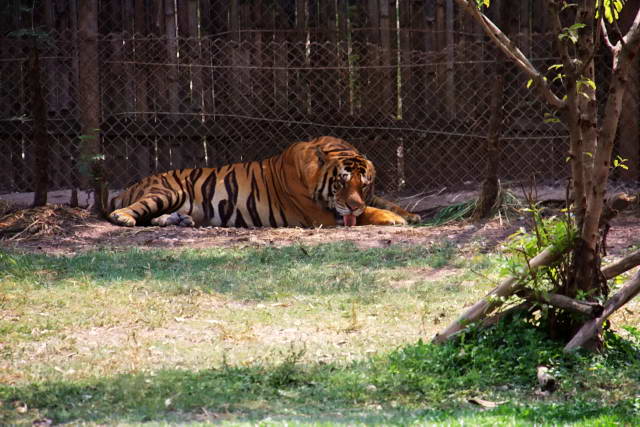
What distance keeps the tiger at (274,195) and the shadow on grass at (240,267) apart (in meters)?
1.85

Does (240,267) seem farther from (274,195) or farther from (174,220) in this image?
(274,195)

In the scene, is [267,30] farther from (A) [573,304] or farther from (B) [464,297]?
(A) [573,304]

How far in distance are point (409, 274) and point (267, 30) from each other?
17.2ft

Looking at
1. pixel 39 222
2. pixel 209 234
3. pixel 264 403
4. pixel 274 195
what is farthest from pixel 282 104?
pixel 264 403

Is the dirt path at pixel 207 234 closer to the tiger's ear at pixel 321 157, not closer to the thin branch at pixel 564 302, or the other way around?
the tiger's ear at pixel 321 157

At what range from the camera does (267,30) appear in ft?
39.9

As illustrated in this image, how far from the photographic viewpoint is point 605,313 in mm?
5184

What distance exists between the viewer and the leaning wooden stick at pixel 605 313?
204 inches

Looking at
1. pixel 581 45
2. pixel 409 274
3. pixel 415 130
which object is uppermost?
pixel 581 45

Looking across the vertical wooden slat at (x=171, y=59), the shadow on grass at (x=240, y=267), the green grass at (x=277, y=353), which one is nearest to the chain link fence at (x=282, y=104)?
the vertical wooden slat at (x=171, y=59)

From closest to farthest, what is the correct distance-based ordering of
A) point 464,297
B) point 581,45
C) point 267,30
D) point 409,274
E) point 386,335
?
point 581,45
point 386,335
point 464,297
point 409,274
point 267,30

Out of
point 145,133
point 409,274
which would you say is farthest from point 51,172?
point 409,274

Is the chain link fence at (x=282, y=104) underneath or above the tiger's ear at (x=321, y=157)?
above

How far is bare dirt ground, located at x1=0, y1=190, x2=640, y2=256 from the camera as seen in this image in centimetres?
936
